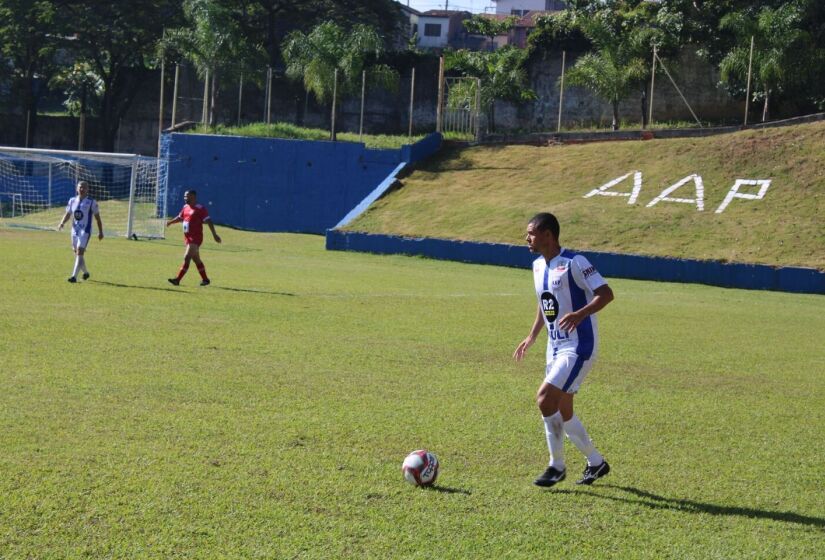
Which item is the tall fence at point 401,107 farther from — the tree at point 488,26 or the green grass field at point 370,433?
the tree at point 488,26

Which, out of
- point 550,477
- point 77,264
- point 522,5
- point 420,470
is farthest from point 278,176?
point 522,5

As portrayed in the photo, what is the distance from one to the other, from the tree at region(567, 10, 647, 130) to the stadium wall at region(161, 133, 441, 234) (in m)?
6.34

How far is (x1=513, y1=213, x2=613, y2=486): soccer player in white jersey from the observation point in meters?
7.37

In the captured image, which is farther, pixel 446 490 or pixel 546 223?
pixel 546 223

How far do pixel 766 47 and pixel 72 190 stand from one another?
27931mm

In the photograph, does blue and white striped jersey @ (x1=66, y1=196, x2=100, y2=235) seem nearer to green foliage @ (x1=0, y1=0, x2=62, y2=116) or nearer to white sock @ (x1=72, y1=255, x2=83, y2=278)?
white sock @ (x1=72, y1=255, x2=83, y2=278)

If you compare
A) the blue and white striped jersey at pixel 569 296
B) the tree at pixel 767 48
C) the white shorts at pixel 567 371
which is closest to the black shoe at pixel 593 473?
the white shorts at pixel 567 371

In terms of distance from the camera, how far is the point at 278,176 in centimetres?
4006

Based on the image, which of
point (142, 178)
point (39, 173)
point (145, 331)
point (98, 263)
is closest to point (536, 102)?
point (142, 178)

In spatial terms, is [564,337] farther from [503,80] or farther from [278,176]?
[503,80]

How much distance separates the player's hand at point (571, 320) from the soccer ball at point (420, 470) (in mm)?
1284

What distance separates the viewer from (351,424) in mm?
8977

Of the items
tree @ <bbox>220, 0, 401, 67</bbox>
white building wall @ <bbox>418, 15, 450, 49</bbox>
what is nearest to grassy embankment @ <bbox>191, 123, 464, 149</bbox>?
tree @ <bbox>220, 0, 401, 67</bbox>

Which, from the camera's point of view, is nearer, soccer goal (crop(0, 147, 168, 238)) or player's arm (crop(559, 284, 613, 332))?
player's arm (crop(559, 284, 613, 332))
